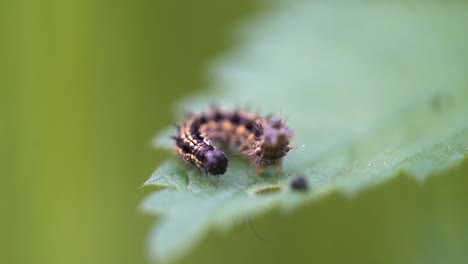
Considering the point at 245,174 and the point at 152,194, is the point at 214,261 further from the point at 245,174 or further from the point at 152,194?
the point at 152,194

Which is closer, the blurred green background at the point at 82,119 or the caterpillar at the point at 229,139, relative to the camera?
the caterpillar at the point at 229,139

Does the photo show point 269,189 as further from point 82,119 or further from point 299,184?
point 82,119

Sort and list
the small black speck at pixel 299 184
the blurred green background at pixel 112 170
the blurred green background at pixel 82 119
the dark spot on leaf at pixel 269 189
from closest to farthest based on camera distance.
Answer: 1. the small black speck at pixel 299 184
2. the dark spot on leaf at pixel 269 189
3. the blurred green background at pixel 112 170
4. the blurred green background at pixel 82 119

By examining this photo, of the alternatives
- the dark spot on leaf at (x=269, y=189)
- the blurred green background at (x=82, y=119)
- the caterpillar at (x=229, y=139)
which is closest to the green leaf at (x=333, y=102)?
the dark spot on leaf at (x=269, y=189)

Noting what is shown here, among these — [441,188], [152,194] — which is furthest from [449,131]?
[152,194]

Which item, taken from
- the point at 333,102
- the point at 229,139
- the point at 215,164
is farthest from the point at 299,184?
the point at 333,102

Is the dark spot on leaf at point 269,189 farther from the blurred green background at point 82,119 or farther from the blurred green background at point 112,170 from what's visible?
the blurred green background at point 82,119
